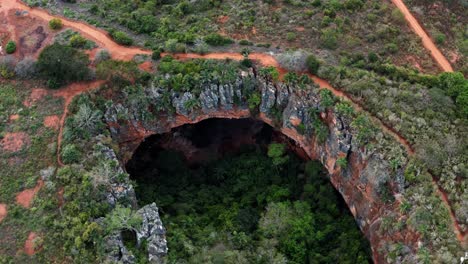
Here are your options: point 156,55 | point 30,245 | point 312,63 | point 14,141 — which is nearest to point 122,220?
point 30,245

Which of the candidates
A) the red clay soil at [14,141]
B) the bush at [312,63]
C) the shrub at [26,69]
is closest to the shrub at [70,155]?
the red clay soil at [14,141]

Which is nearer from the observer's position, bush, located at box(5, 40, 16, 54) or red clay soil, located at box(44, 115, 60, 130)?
red clay soil, located at box(44, 115, 60, 130)

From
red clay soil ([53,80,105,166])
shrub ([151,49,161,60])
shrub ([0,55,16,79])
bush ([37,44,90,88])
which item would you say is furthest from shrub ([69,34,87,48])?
shrub ([151,49,161,60])

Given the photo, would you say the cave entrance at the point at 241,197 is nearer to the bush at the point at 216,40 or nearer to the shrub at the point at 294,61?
the shrub at the point at 294,61

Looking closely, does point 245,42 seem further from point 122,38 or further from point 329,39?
point 122,38

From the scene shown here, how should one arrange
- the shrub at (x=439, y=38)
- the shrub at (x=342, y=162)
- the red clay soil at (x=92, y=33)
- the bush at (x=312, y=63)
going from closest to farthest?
1. the shrub at (x=342, y=162)
2. the bush at (x=312, y=63)
3. the shrub at (x=439, y=38)
4. the red clay soil at (x=92, y=33)

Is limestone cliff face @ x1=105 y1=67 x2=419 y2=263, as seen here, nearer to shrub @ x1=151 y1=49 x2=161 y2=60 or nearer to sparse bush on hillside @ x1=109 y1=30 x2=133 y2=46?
shrub @ x1=151 y1=49 x2=161 y2=60
